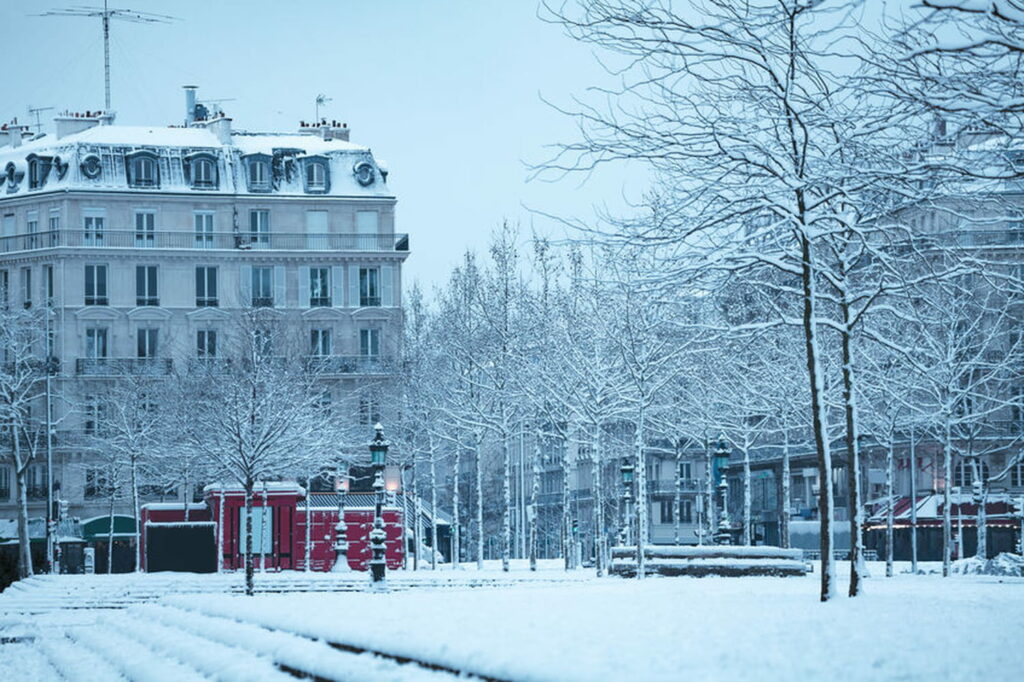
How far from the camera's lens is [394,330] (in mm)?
74438

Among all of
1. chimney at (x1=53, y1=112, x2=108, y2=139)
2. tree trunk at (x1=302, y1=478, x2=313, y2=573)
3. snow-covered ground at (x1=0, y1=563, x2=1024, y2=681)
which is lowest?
tree trunk at (x1=302, y1=478, x2=313, y2=573)

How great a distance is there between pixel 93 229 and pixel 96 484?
13.4m

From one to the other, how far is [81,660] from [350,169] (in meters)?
53.2

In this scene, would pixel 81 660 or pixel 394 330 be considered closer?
pixel 81 660

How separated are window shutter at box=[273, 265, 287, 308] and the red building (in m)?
18.1

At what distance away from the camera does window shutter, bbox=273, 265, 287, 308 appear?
74688 mm

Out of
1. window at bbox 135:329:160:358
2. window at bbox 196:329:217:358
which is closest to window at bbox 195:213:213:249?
window at bbox 196:329:217:358

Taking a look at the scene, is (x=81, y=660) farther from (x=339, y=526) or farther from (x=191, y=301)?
(x=191, y=301)

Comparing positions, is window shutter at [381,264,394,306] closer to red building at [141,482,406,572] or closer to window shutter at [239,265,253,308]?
window shutter at [239,265,253,308]

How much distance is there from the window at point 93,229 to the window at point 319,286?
9.48 metres

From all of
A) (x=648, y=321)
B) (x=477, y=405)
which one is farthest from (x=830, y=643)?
(x=477, y=405)

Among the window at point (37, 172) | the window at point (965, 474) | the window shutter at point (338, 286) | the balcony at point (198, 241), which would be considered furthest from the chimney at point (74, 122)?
the window at point (965, 474)

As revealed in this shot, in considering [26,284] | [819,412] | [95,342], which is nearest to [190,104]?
[26,284]

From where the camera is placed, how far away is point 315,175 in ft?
251
